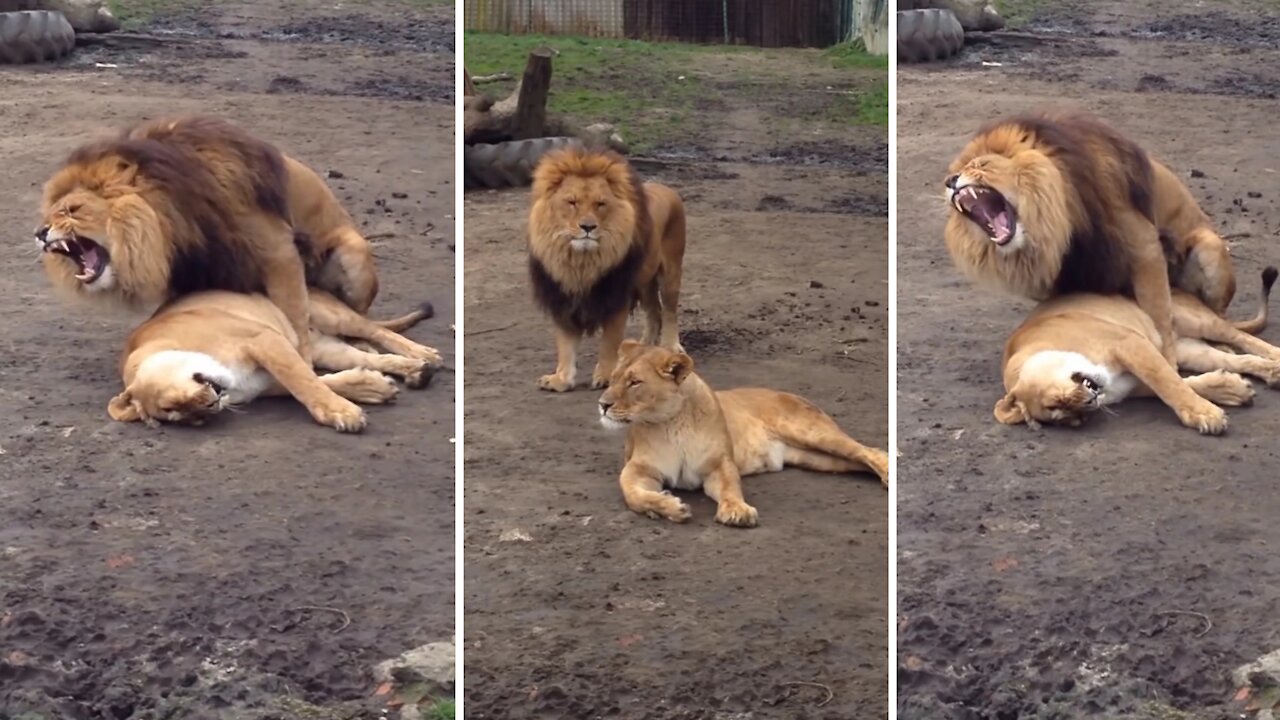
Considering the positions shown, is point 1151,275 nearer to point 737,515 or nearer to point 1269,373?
point 1269,373

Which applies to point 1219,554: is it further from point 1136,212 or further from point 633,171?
point 633,171

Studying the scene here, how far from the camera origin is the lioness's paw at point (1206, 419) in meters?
2.75

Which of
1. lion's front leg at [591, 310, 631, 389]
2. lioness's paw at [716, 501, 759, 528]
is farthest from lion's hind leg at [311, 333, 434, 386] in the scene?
lioness's paw at [716, 501, 759, 528]

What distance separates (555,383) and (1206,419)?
48.8 inches

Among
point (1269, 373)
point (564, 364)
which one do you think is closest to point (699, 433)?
point (564, 364)

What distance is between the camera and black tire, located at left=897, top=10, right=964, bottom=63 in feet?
9.21

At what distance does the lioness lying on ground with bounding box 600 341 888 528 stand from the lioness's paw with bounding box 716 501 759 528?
5 cm

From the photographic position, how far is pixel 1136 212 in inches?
118

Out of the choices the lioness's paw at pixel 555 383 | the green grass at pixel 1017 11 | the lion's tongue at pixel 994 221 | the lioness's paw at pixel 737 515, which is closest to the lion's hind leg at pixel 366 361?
the lioness's paw at pixel 555 383

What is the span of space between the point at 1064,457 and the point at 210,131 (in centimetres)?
166

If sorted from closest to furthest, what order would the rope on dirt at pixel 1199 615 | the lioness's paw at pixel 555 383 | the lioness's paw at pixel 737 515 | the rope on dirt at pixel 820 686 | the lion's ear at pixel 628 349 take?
the rope on dirt at pixel 1199 615 → the rope on dirt at pixel 820 686 → the lioness's paw at pixel 737 515 → the lion's ear at pixel 628 349 → the lioness's paw at pixel 555 383

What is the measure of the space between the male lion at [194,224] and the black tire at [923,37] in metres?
1.13

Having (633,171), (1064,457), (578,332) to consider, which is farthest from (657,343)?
(1064,457)

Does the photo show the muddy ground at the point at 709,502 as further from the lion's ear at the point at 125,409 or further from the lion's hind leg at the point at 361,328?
the lion's ear at the point at 125,409
